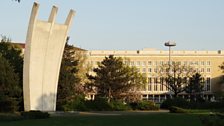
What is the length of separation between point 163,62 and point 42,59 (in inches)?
4328

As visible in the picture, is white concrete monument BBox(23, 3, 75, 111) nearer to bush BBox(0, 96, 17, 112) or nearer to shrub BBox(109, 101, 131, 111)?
bush BBox(0, 96, 17, 112)

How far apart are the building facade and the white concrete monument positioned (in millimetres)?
106129

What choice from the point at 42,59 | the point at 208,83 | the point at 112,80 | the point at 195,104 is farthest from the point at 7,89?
the point at 208,83

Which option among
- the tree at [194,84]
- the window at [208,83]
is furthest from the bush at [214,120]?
the window at [208,83]

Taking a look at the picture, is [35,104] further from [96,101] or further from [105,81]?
[105,81]

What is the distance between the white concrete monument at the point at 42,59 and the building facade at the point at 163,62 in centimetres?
10613

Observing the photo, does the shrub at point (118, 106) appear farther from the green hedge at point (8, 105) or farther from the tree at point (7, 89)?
the green hedge at point (8, 105)

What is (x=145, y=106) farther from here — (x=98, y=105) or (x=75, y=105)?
(x=75, y=105)

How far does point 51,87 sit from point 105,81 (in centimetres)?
2738

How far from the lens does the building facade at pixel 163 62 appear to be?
149 meters

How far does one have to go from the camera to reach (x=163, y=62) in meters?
149

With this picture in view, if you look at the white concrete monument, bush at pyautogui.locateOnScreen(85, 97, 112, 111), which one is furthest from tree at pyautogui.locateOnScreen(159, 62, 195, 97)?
the white concrete monument

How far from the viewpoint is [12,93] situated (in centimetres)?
4234

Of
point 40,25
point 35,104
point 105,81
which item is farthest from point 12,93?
point 105,81
